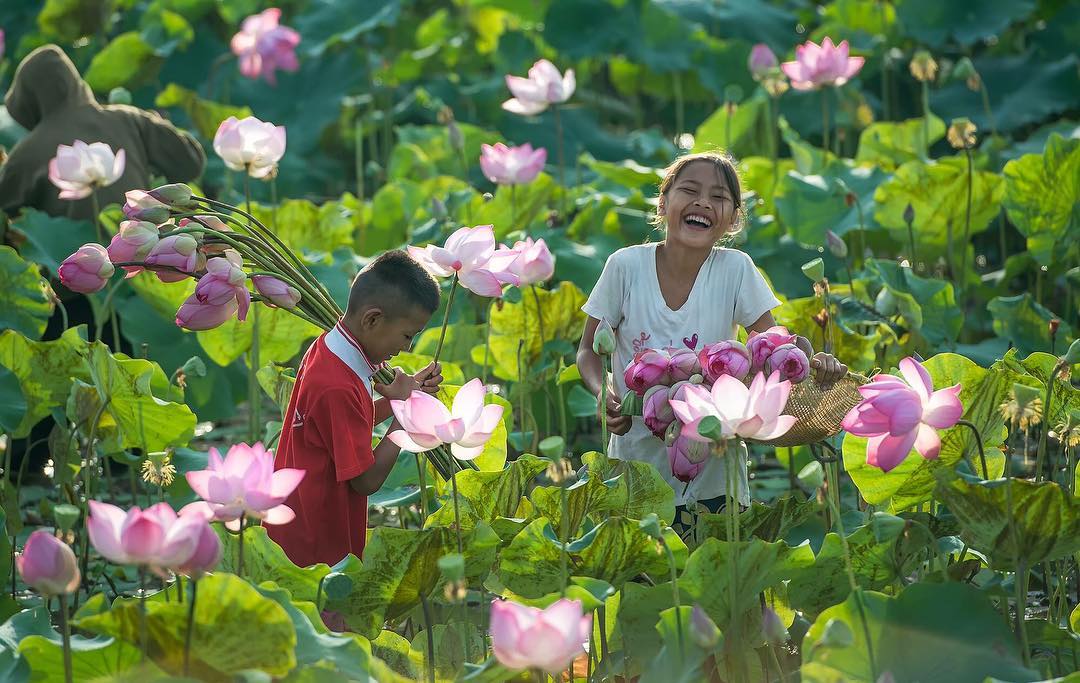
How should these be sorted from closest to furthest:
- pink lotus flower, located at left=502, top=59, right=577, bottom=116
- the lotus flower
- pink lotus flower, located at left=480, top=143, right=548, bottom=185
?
pink lotus flower, located at left=480, top=143, right=548, bottom=185 < pink lotus flower, located at left=502, top=59, right=577, bottom=116 < the lotus flower

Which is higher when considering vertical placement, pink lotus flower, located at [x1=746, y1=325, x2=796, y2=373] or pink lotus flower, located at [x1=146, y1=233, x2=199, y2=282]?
pink lotus flower, located at [x1=146, y1=233, x2=199, y2=282]

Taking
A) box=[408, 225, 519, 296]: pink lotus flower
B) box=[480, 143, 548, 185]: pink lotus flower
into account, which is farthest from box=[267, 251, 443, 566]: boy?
box=[480, 143, 548, 185]: pink lotus flower

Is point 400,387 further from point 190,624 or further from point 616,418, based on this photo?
point 190,624

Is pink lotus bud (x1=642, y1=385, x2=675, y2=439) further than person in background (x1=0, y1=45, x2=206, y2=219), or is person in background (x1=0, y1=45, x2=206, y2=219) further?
person in background (x1=0, y1=45, x2=206, y2=219)

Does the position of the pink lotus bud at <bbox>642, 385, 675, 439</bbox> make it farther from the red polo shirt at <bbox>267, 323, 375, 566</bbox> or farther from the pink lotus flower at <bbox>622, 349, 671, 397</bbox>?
the red polo shirt at <bbox>267, 323, 375, 566</bbox>

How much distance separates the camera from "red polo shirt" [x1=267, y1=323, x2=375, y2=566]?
214 cm

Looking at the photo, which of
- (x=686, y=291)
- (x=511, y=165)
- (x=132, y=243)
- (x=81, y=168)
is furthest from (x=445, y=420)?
(x=511, y=165)

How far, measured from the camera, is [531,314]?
11.1 ft

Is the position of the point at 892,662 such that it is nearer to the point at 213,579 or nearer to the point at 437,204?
the point at 213,579

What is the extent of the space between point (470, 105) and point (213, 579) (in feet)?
16.2

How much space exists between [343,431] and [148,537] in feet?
1.74

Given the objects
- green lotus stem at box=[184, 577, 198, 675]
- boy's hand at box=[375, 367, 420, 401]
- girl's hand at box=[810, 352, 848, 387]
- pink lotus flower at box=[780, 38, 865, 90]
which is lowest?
green lotus stem at box=[184, 577, 198, 675]

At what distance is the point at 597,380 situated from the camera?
7.95 ft

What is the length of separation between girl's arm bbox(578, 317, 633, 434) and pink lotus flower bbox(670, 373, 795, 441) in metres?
0.31
